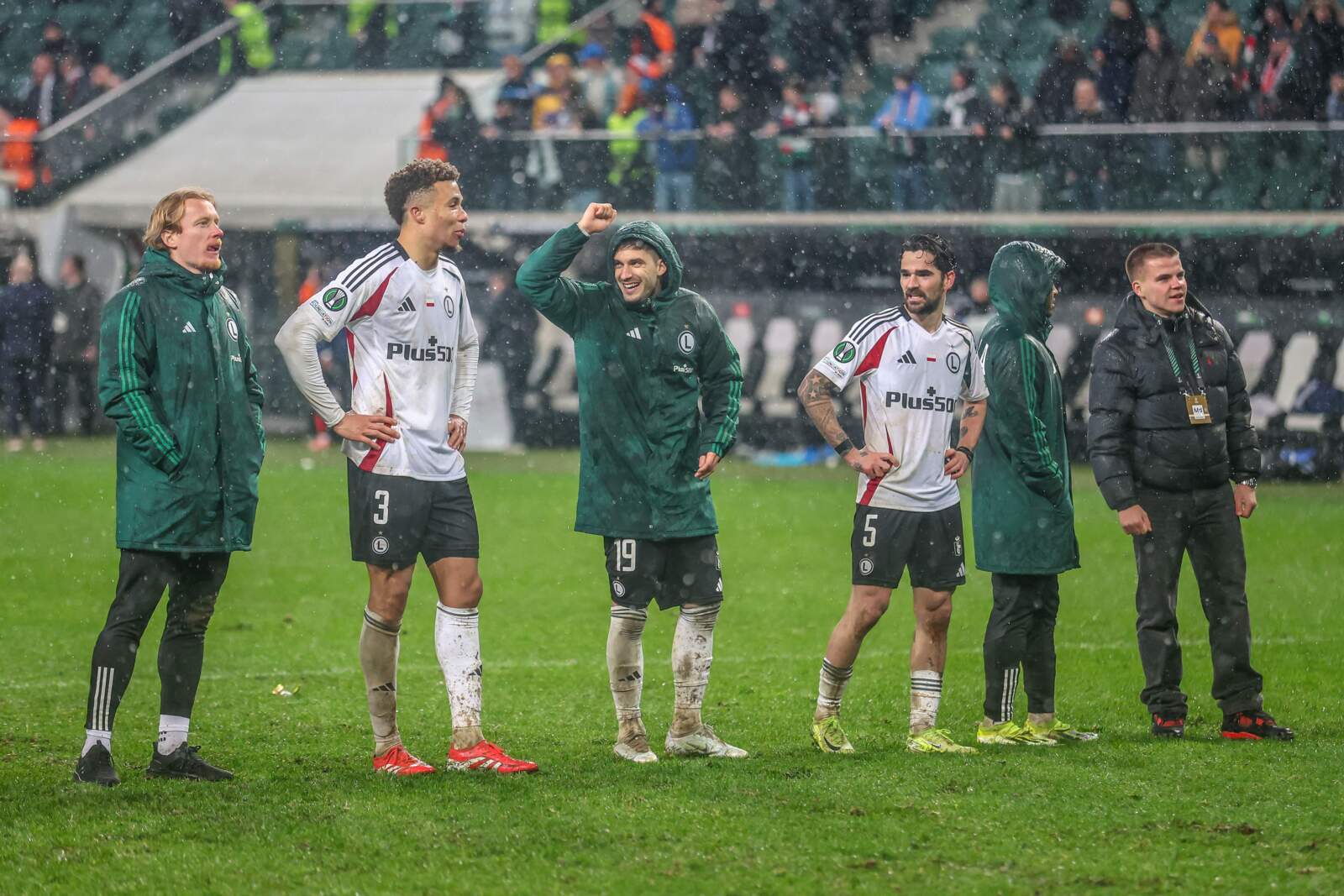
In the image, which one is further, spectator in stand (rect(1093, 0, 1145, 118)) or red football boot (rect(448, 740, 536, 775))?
spectator in stand (rect(1093, 0, 1145, 118))

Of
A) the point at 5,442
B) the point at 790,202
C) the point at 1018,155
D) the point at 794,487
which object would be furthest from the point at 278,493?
the point at 1018,155

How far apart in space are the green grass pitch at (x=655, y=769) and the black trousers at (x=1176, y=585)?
299 millimetres

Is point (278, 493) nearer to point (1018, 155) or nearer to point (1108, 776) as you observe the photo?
point (1018, 155)

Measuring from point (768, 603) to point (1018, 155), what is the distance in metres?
11.1

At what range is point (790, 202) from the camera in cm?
2161

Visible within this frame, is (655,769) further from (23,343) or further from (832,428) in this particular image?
(23,343)

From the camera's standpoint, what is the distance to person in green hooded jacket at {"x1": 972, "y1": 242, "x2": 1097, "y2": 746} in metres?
6.72

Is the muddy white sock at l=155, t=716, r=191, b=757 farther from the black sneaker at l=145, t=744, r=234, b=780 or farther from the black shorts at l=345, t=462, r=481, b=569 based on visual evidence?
the black shorts at l=345, t=462, r=481, b=569

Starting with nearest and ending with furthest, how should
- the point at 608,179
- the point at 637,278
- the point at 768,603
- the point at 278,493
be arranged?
the point at 637,278
the point at 768,603
the point at 278,493
the point at 608,179

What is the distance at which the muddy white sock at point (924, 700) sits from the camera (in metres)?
6.59

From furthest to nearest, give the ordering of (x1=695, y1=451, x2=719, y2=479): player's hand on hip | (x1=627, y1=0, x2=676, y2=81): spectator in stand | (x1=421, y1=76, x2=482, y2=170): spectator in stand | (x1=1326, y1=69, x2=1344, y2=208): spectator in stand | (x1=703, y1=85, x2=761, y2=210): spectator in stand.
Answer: (x1=627, y1=0, x2=676, y2=81): spectator in stand → (x1=421, y1=76, x2=482, y2=170): spectator in stand → (x1=703, y1=85, x2=761, y2=210): spectator in stand → (x1=1326, y1=69, x2=1344, y2=208): spectator in stand → (x1=695, y1=451, x2=719, y2=479): player's hand on hip

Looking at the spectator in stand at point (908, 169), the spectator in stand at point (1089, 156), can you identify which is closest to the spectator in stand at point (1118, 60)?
the spectator in stand at point (1089, 156)

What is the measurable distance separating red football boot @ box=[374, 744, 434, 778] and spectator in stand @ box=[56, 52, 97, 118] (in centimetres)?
2454

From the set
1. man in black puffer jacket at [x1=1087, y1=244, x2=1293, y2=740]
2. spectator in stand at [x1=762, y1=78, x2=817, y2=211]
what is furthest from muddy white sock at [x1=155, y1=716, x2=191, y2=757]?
spectator in stand at [x1=762, y1=78, x2=817, y2=211]
